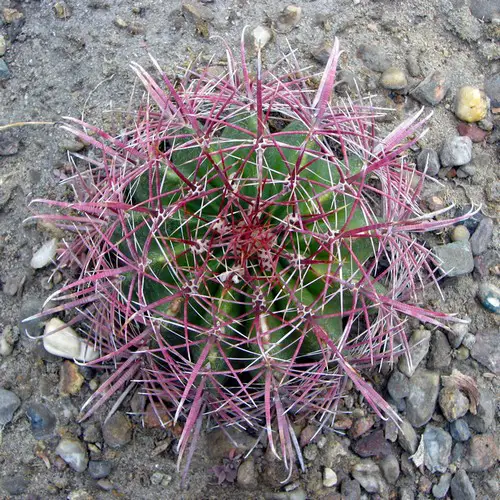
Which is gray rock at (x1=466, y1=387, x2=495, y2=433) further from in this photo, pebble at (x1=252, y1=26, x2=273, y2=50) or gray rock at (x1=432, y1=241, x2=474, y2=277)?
pebble at (x1=252, y1=26, x2=273, y2=50)

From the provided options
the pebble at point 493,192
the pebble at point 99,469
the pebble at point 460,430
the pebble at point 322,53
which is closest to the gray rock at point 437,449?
the pebble at point 460,430

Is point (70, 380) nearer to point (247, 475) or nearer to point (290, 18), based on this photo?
point (247, 475)

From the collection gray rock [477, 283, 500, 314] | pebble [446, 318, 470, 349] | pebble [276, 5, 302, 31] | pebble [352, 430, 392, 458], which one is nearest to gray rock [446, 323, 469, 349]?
pebble [446, 318, 470, 349]

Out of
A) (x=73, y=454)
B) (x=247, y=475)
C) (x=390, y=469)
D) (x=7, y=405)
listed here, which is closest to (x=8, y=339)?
(x=7, y=405)

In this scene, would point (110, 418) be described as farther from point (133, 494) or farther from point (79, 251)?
point (79, 251)

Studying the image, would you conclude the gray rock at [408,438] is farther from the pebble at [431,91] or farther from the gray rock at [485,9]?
the gray rock at [485,9]

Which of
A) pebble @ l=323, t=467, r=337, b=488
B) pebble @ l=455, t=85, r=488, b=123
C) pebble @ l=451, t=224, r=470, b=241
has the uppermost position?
pebble @ l=455, t=85, r=488, b=123

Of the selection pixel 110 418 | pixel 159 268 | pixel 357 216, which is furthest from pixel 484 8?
pixel 110 418
